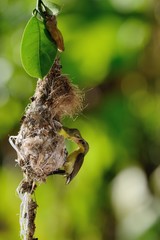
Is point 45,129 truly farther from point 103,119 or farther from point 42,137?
point 103,119

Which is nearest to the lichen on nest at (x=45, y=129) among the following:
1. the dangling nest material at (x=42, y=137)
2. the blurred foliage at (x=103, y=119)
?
the dangling nest material at (x=42, y=137)

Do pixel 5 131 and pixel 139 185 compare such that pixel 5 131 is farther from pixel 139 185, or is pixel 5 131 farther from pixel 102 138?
pixel 139 185

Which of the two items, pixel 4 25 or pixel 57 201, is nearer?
pixel 4 25

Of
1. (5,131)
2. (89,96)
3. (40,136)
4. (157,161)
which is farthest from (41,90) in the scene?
(157,161)

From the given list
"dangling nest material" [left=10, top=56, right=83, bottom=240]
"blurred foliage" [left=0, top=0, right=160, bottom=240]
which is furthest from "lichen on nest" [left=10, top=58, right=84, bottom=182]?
"blurred foliage" [left=0, top=0, right=160, bottom=240]

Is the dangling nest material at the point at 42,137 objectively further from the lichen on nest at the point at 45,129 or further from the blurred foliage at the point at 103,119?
the blurred foliage at the point at 103,119

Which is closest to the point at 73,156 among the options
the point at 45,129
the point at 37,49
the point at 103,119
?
the point at 45,129
